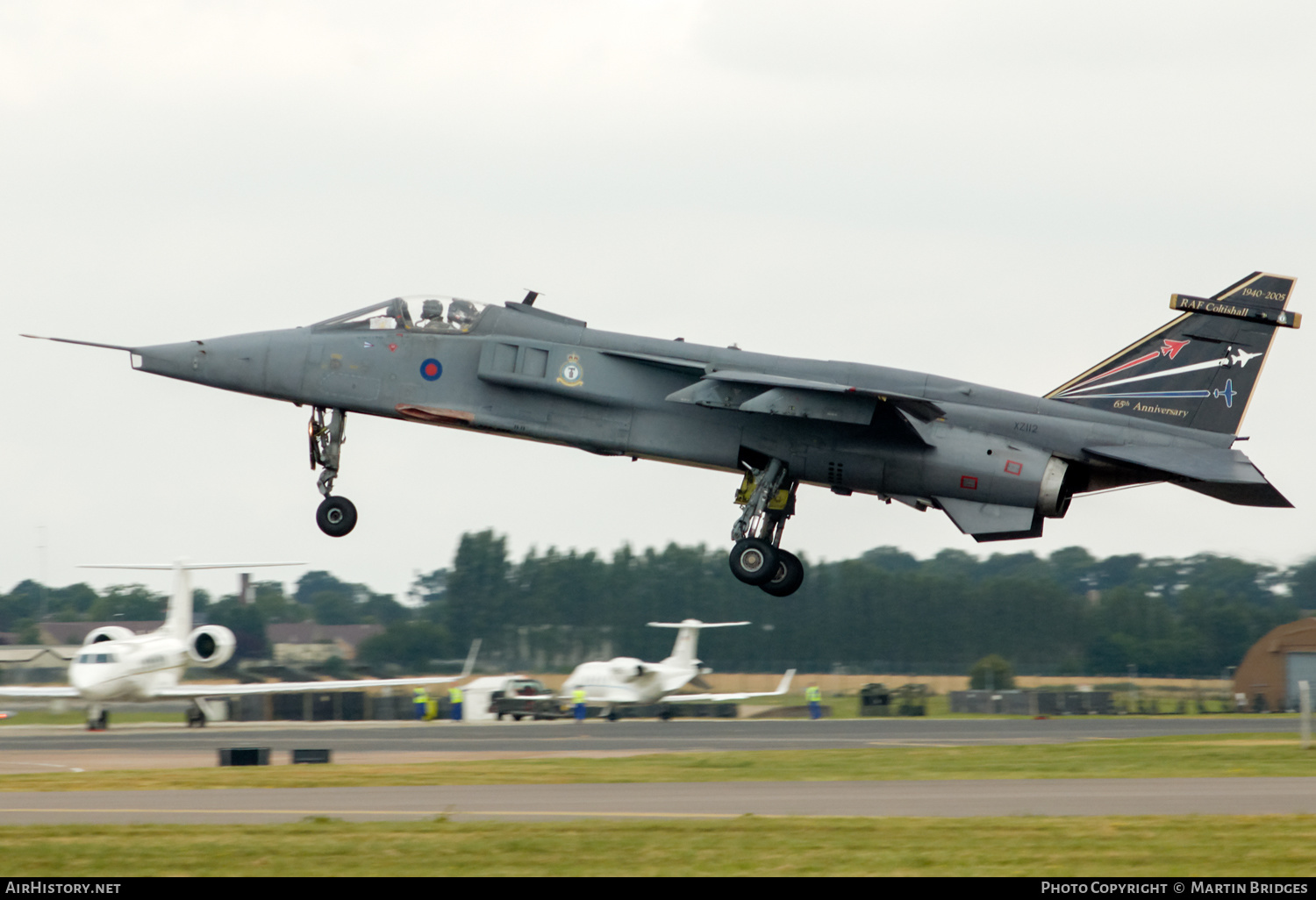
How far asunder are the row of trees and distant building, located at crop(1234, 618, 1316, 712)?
15.9 ft

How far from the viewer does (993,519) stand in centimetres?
2095

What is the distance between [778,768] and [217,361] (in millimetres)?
13986

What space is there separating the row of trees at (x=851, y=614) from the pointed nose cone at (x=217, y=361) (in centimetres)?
4548

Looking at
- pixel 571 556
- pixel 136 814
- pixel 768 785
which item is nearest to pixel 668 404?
pixel 768 785

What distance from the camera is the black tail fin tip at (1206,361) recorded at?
835 inches

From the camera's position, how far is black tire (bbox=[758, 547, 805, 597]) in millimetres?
21594

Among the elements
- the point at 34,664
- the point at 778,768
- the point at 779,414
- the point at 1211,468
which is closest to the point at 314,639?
the point at 34,664

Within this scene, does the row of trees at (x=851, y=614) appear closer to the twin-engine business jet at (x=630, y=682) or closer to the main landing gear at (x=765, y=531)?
the twin-engine business jet at (x=630, y=682)

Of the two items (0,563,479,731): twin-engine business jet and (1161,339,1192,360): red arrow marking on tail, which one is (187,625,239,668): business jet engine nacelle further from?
(1161,339,1192,360): red arrow marking on tail

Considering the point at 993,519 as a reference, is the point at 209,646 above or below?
below

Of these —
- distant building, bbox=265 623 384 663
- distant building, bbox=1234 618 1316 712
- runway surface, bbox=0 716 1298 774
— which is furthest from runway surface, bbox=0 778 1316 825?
distant building, bbox=265 623 384 663

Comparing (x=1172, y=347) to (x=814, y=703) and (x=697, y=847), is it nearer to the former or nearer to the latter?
(x=697, y=847)

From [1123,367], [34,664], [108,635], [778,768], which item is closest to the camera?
[1123,367]

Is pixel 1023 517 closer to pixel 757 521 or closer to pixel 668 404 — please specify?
pixel 757 521
